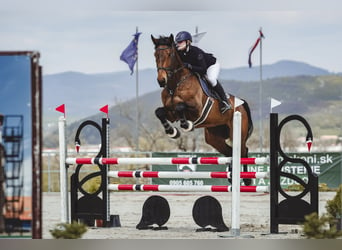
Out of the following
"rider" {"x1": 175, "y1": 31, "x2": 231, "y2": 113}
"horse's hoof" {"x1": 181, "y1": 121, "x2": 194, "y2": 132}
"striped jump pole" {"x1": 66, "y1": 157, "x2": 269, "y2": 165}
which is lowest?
"striped jump pole" {"x1": 66, "y1": 157, "x2": 269, "y2": 165}

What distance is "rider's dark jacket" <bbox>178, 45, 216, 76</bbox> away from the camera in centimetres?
661

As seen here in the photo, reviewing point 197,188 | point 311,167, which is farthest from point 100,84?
point 311,167

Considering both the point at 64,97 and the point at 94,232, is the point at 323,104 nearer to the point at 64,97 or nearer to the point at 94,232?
the point at 64,97

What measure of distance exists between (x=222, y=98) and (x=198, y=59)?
38cm

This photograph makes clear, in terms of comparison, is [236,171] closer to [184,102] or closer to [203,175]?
[203,175]

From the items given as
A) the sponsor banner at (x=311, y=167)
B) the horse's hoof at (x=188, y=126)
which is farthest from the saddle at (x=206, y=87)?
the sponsor banner at (x=311, y=167)

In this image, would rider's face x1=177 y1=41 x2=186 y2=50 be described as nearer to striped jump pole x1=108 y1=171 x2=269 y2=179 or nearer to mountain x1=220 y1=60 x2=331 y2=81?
mountain x1=220 y1=60 x2=331 y2=81

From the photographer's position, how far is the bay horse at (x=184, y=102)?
21.1 ft

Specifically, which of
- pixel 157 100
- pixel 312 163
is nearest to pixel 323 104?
pixel 312 163

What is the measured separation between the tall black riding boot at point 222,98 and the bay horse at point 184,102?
0.11 feet

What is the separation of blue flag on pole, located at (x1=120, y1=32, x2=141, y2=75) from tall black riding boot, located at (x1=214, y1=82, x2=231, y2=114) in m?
0.72

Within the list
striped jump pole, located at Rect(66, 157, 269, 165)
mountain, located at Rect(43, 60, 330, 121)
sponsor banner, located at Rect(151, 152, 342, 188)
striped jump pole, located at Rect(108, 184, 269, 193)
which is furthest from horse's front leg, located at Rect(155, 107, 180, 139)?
sponsor banner, located at Rect(151, 152, 342, 188)

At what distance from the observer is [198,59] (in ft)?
21.8

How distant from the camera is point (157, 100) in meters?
9.86
